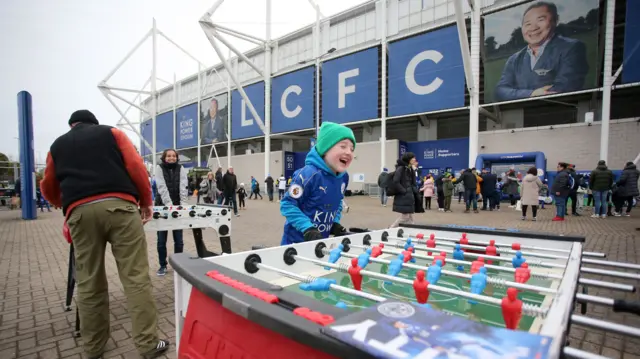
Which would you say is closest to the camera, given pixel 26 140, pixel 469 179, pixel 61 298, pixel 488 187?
pixel 61 298

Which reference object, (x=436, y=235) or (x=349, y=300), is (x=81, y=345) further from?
(x=436, y=235)

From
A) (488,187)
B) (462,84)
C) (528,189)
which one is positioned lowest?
(488,187)

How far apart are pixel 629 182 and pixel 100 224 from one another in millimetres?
12627

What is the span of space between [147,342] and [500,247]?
269 centimetres

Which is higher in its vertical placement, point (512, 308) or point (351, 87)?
point (351, 87)

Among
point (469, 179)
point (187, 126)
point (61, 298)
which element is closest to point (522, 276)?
point (61, 298)

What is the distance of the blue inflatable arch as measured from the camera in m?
14.2

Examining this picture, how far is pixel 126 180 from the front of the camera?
2348 mm

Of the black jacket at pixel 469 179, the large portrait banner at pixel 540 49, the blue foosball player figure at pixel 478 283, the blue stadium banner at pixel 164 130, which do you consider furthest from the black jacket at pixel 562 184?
the blue stadium banner at pixel 164 130

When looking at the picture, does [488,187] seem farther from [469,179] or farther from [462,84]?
[462,84]

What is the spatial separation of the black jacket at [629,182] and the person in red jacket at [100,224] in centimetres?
1227

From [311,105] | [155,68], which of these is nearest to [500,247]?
[311,105]

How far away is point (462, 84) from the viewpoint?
617 inches

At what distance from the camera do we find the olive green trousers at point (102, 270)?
2186 millimetres
